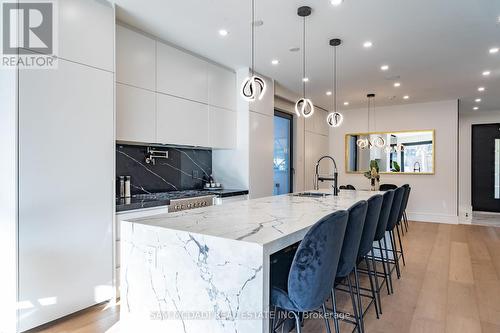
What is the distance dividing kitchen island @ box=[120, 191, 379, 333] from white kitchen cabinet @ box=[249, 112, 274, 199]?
2727mm

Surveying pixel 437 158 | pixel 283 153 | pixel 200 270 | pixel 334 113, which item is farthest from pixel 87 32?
pixel 437 158

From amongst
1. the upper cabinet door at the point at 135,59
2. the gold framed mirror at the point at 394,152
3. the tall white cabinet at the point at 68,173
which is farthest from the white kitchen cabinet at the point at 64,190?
the gold framed mirror at the point at 394,152

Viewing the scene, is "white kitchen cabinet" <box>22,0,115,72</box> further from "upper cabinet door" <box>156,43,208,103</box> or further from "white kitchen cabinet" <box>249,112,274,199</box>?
"white kitchen cabinet" <box>249,112,274,199</box>

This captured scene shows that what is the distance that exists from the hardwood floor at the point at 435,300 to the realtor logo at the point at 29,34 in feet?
6.75

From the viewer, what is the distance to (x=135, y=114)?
3.31m

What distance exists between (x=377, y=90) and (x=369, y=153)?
2.37 meters

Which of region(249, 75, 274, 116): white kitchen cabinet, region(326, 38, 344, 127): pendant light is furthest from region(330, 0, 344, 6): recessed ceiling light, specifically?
region(249, 75, 274, 116): white kitchen cabinet

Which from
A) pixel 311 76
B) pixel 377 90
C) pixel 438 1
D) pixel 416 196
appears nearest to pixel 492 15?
pixel 438 1

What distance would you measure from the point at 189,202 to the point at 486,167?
8.77 meters

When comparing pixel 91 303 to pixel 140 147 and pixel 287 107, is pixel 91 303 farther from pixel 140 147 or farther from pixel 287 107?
pixel 287 107

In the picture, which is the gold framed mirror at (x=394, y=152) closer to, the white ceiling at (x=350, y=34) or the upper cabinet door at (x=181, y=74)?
the white ceiling at (x=350, y=34)

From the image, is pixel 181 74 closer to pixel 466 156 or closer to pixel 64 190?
pixel 64 190

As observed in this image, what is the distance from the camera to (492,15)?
2975mm

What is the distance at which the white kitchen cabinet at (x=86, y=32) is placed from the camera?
247 cm
